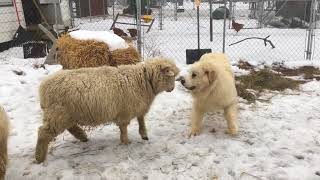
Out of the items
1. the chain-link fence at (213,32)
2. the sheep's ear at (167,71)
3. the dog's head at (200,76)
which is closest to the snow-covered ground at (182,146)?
the dog's head at (200,76)

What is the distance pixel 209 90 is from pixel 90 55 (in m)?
2.72

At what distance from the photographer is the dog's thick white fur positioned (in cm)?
489

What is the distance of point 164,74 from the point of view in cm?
479

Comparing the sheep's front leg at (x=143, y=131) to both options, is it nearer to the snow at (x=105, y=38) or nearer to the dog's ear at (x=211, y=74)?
the dog's ear at (x=211, y=74)

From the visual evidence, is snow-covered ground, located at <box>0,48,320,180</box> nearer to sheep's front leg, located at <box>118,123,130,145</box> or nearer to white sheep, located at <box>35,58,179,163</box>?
sheep's front leg, located at <box>118,123,130,145</box>

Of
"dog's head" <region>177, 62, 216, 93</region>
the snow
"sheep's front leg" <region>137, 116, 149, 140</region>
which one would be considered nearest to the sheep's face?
"dog's head" <region>177, 62, 216, 93</region>

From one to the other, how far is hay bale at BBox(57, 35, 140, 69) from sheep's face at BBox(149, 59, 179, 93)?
216 centimetres

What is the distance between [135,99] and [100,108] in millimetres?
496

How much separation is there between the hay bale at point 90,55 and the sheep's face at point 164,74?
2.16 m

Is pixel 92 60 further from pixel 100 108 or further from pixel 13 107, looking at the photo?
pixel 100 108

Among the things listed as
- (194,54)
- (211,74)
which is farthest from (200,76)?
(194,54)

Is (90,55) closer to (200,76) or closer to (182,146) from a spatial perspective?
(200,76)

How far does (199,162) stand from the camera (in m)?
4.40

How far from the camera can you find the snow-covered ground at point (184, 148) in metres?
4.19
